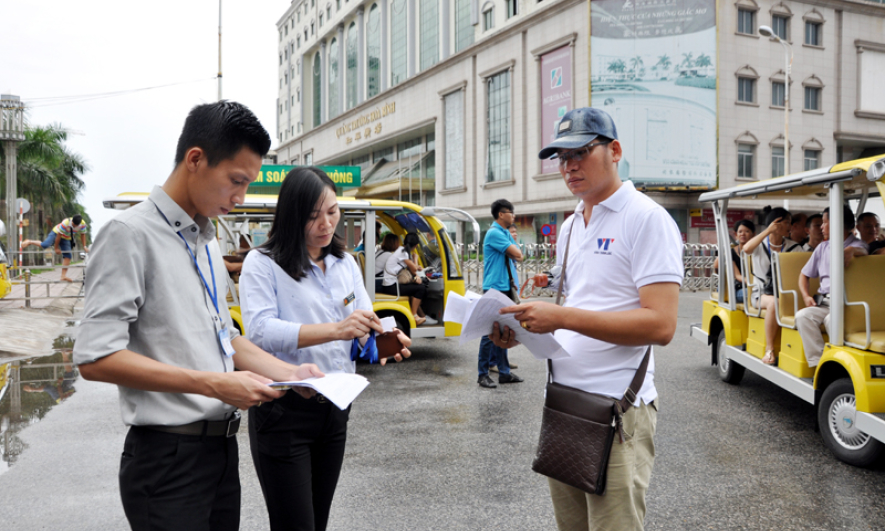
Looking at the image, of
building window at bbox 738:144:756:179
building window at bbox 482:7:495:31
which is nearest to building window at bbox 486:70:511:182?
building window at bbox 482:7:495:31

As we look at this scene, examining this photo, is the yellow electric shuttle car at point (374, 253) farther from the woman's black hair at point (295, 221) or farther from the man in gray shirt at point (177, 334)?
the man in gray shirt at point (177, 334)

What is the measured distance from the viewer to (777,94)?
98.2 ft

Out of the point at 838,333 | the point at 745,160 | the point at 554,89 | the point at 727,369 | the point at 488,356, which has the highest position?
the point at 554,89

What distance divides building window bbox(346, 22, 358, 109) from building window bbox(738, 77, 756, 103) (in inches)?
1334

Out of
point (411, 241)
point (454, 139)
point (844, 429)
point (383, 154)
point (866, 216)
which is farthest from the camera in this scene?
point (383, 154)

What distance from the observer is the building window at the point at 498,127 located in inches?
1342

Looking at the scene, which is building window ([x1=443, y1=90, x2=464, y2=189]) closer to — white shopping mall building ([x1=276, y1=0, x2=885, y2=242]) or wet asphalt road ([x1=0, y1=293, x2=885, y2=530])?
white shopping mall building ([x1=276, y1=0, x2=885, y2=242])

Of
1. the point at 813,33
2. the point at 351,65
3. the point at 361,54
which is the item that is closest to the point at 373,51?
the point at 361,54

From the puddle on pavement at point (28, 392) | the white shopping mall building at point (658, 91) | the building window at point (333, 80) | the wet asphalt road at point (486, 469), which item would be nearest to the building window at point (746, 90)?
the white shopping mall building at point (658, 91)

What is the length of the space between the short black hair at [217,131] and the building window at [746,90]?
104 feet

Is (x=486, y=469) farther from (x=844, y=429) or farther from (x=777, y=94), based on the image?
(x=777, y=94)

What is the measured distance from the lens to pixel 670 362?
868cm

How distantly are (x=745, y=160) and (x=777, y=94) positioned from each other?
12.1ft

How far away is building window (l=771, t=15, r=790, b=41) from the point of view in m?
29.5
